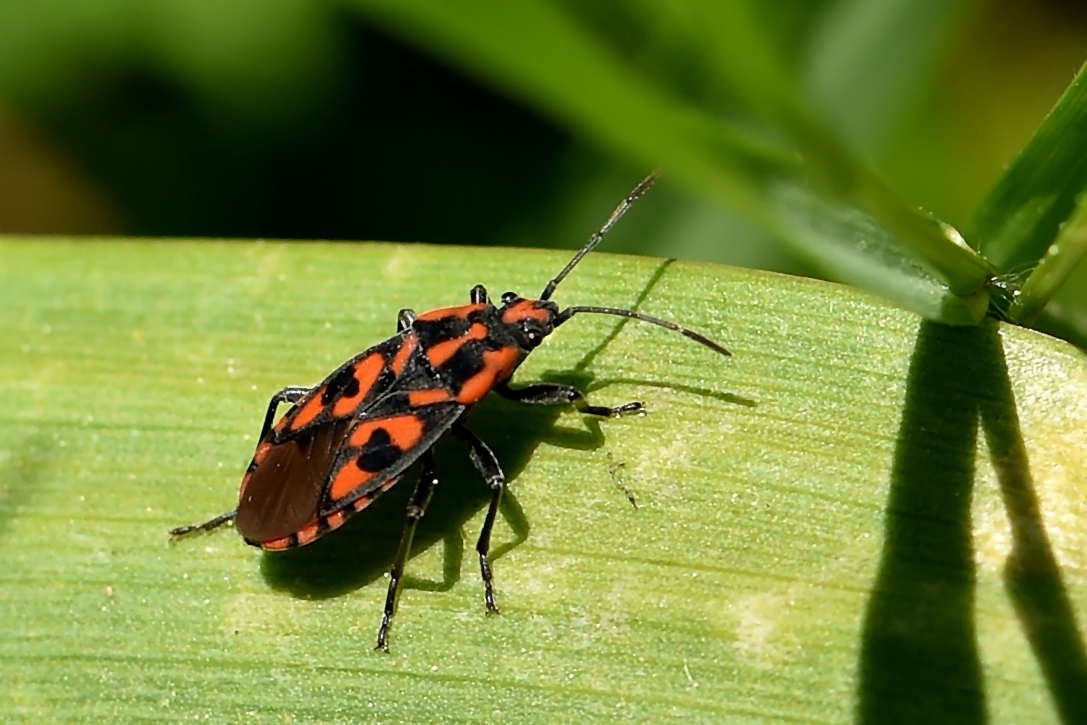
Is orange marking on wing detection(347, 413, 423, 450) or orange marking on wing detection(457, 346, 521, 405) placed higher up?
orange marking on wing detection(457, 346, 521, 405)

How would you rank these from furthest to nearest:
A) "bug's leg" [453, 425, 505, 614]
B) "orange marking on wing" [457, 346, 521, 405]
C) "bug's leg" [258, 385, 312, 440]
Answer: "orange marking on wing" [457, 346, 521, 405], "bug's leg" [258, 385, 312, 440], "bug's leg" [453, 425, 505, 614]

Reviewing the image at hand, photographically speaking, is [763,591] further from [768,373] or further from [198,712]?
[198,712]

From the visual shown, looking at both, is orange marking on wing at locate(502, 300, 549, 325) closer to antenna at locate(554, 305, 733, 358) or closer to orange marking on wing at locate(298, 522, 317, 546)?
antenna at locate(554, 305, 733, 358)

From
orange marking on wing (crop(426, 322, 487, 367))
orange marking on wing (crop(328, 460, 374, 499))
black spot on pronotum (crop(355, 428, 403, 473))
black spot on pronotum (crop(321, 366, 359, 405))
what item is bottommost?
orange marking on wing (crop(328, 460, 374, 499))

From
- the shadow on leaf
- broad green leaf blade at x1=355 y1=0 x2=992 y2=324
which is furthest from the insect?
broad green leaf blade at x1=355 y1=0 x2=992 y2=324

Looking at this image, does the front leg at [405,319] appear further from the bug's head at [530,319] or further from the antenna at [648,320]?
the antenna at [648,320]

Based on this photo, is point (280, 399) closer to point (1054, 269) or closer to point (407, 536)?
point (407, 536)

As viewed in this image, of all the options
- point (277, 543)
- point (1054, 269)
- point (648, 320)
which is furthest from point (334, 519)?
point (1054, 269)

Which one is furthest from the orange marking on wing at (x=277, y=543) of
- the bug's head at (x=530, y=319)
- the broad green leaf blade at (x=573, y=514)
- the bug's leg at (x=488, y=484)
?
the bug's head at (x=530, y=319)
